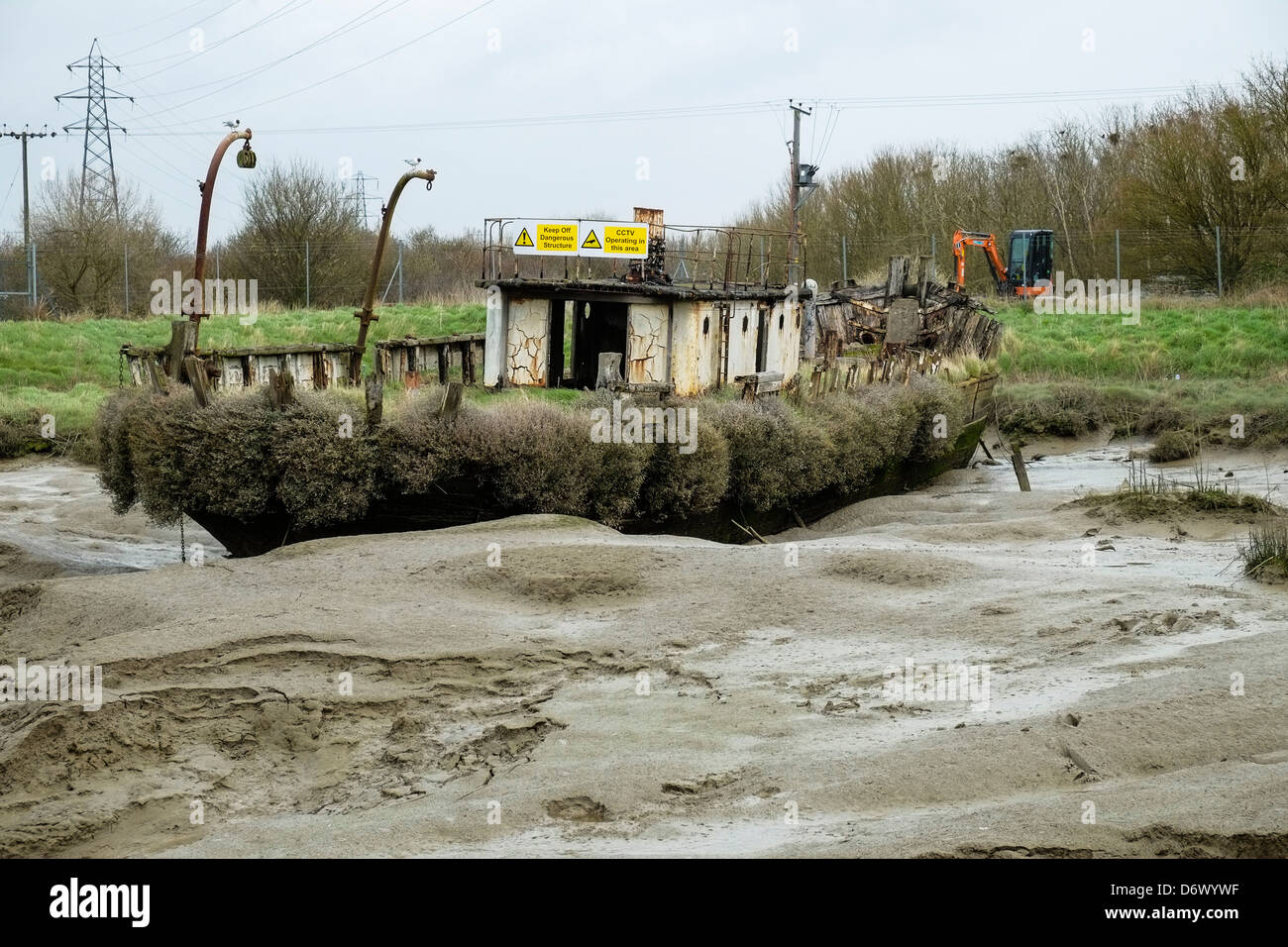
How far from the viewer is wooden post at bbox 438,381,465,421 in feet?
50.3

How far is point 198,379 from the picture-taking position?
15.1 m

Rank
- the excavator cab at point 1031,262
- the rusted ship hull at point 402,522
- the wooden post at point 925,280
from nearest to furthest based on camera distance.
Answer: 1. the rusted ship hull at point 402,522
2. the wooden post at point 925,280
3. the excavator cab at point 1031,262

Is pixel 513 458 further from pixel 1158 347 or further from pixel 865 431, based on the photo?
pixel 1158 347

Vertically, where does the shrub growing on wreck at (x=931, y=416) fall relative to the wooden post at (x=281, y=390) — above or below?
below

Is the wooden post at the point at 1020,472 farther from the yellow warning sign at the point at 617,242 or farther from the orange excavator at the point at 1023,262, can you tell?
the orange excavator at the point at 1023,262

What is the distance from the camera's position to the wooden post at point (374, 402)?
15.1 meters

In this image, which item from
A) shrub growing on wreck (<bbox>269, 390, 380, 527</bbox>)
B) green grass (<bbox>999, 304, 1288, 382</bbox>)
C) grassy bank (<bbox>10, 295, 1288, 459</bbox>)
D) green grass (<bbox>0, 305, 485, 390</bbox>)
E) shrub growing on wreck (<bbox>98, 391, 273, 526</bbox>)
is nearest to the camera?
shrub growing on wreck (<bbox>269, 390, 380, 527</bbox>)

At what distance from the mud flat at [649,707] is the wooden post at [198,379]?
2.51 m

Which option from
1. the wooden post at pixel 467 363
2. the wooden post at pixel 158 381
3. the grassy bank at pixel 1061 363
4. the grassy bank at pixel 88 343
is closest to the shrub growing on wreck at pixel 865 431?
the grassy bank at pixel 1061 363

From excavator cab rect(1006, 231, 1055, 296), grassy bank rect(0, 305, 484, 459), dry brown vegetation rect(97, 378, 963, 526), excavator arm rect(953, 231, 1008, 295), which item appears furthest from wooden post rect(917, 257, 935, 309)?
dry brown vegetation rect(97, 378, 963, 526)

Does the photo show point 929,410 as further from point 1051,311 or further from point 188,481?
point 1051,311

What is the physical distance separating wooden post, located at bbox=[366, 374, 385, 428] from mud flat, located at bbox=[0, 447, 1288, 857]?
7.04 ft

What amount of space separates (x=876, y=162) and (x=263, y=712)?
162 feet

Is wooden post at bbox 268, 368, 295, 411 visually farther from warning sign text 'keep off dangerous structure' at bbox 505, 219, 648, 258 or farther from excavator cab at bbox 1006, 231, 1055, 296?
excavator cab at bbox 1006, 231, 1055, 296
